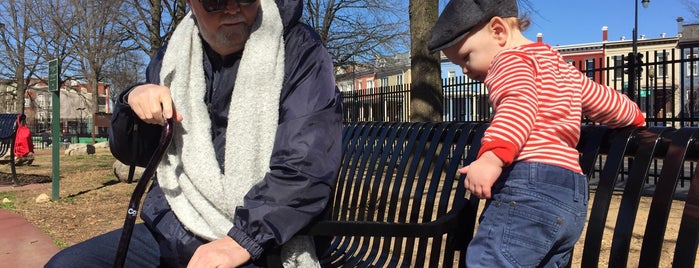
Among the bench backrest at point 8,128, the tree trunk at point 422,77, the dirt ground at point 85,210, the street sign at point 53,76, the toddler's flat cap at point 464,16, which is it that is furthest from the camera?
the bench backrest at point 8,128

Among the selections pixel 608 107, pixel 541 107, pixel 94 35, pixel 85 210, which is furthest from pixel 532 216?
pixel 94 35

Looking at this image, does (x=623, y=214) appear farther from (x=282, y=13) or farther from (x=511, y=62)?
(x=282, y=13)

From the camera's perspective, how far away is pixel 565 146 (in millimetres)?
1596

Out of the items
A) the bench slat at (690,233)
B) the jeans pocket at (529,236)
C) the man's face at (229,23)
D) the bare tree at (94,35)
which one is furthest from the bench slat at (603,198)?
the bare tree at (94,35)

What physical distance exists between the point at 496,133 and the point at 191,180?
3.16ft

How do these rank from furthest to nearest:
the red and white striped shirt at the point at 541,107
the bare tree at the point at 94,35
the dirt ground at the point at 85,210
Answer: the bare tree at the point at 94,35, the dirt ground at the point at 85,210, the red and white striped shirt at the point at 541,107

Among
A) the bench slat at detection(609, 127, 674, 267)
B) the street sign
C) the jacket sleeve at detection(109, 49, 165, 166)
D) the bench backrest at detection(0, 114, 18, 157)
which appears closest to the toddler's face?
the bench slat at detection(609, 127, 674, 267)

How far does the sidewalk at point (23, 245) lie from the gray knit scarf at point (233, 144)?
260cm

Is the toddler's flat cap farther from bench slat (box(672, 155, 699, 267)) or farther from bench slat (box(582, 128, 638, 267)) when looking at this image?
bench slat (box(672, 155, 699, 267))

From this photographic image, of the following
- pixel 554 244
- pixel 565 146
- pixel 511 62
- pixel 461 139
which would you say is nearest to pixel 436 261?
pixel 461 139

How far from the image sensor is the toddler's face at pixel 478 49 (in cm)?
172

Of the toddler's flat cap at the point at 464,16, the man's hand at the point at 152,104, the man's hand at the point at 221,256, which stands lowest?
the man's hand at the point at 221,256

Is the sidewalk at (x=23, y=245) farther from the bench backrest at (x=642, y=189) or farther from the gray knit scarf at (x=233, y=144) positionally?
the bench backrest at (x=642, y=189)

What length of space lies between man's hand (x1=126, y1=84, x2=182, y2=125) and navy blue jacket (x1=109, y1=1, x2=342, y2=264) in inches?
4.9
